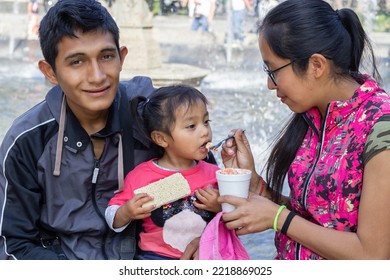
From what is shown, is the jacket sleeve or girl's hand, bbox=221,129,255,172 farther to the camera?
girl's hand, bbox=221,129,255,172

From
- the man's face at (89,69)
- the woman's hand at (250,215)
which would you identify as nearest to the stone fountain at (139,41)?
the man's face at (89,69)

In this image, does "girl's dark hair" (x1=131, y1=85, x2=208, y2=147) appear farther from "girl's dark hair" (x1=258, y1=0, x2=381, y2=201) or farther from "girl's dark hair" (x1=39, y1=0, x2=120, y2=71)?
"girl's dark hair" (x1=258, y1=0, x2=381, y2=201)

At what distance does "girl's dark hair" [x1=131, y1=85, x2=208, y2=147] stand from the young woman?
40cm

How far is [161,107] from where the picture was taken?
2957 millimetres

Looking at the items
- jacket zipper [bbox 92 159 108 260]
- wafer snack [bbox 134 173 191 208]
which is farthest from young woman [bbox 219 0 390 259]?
jacket zipper [bbox 92 159 108 260]

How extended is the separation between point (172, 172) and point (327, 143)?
26.9 inches

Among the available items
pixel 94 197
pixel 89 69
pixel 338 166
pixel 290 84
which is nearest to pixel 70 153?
pixel 94 197

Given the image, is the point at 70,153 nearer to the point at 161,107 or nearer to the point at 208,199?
the point at 161,107

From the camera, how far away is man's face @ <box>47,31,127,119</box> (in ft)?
9.23

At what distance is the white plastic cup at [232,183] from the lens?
2561mm

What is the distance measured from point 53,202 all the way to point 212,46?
9952mm

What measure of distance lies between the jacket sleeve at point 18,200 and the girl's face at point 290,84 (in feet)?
3.31

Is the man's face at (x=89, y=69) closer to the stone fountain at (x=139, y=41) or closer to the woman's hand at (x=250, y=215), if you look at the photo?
the woman's hand at (x=250, y=215)

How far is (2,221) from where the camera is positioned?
2.80 metres
